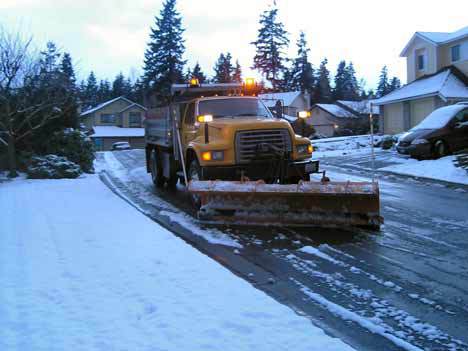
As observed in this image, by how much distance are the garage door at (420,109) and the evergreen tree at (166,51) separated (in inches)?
1432

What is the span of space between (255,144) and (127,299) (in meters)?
5.07

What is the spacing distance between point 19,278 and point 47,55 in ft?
55.8

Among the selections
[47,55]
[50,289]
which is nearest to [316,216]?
[50,289]

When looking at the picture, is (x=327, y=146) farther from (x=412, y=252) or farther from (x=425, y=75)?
(x=412, y=252)

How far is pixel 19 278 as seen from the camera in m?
5.39

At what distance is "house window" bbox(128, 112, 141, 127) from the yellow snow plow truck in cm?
5764

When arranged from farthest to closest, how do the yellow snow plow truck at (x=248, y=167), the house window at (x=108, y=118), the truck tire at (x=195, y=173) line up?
the house window at (x=108, y=118)
the truck tire at (x=195, y=173)
the yellow snow plow truck at (x=248, y=167)

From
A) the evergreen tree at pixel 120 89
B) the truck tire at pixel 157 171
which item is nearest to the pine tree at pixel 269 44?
the evergreen tree at pixel 120 89

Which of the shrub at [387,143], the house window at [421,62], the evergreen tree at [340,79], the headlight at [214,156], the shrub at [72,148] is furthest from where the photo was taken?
the evergreen tree at [340,79]

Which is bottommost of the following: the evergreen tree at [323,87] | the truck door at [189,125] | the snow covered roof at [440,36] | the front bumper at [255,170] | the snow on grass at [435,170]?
the snow on grass at [435,170]

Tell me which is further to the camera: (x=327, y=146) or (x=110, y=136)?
(x=110, y=136)

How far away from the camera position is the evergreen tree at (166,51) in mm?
61156

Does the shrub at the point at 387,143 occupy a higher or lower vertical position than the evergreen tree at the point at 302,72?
lower

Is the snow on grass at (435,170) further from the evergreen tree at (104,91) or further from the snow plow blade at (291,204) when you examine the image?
the evergreen tree at (104,91)
